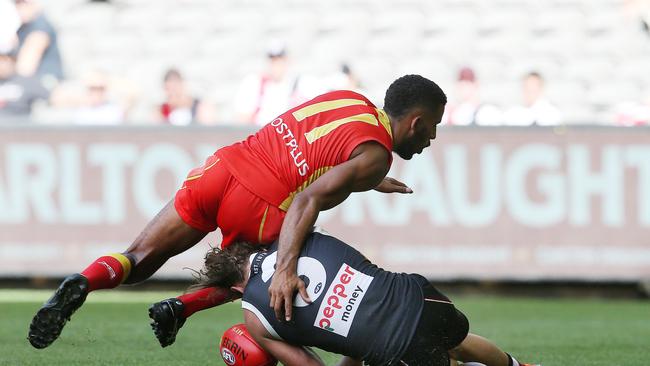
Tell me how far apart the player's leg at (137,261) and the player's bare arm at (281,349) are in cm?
96

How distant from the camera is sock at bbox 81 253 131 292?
20.5 ft

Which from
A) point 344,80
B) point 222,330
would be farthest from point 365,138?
point 344,80

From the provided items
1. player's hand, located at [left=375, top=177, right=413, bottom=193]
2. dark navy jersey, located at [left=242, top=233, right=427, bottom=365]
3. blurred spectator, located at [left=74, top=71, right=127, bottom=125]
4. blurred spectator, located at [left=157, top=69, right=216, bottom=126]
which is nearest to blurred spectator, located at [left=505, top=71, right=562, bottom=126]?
blurred spectator, located at [left=157, top=69, right=216, bottom=126]

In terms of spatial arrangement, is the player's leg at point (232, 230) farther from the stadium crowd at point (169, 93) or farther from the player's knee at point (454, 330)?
the stadium crowd at point (169, 93)

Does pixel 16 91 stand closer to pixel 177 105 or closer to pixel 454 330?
pixel 177 105

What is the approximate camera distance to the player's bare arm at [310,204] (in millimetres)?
5391

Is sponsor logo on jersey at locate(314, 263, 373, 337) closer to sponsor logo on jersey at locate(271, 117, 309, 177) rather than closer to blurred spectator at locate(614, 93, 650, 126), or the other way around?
sponsor logo on jersey at locate(271, 117, 309, 177)

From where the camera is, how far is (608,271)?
1205cm

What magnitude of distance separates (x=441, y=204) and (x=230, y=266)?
624cm

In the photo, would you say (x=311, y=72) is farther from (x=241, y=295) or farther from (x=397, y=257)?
(x=241, y=295)

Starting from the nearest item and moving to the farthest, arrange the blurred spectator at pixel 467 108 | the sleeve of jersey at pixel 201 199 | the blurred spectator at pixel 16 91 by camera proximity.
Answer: the sleeve of jersey at pixel 201 199 < the blurred spectator at pixel 467 108 < the blurred spectator at pixel 16 91

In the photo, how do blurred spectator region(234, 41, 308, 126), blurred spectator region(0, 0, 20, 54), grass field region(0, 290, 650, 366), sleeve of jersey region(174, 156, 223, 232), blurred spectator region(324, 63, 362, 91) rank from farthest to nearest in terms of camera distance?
1. blurred spectator region(0, 0, 20, 54)
2. blurred spectator region(324, 63, 362, 91)
3. blurred spectator region(234, 41, 308, 126)
4. grass field region(0, 290, 650, 366)
5. sleeve of jersey region(174, 156, 223, 232)

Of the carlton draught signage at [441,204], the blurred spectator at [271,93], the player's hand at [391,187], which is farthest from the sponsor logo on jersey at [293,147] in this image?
the blurred spectator at [271,93]

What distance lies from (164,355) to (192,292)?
1.09m
